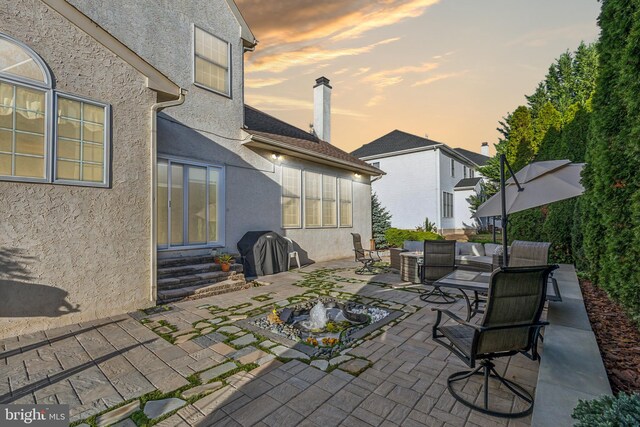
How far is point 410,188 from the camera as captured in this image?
20312 millimetres

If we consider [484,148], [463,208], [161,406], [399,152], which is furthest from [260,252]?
[484,148]

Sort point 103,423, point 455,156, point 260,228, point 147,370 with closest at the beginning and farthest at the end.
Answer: point 103,423 < point 147,370 < point 260,228 < point 455,156

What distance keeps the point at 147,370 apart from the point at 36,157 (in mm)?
3610

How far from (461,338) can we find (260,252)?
6247 millimetres

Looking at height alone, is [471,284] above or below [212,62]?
below

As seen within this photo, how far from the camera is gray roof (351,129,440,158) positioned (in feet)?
66.7

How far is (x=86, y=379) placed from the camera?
113 inches

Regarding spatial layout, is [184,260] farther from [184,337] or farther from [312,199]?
[312,199]

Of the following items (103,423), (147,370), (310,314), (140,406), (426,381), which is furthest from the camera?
(310,314)

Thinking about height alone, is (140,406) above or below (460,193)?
below

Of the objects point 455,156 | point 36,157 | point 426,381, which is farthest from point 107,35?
point 455,156

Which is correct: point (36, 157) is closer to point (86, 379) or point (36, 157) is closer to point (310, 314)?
point (86, 379)

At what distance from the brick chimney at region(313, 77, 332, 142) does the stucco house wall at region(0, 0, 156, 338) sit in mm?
9283

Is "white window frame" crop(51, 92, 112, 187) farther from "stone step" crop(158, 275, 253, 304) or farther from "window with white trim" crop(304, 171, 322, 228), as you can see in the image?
"window with white trim" crop(304, 171, 322, 228)
